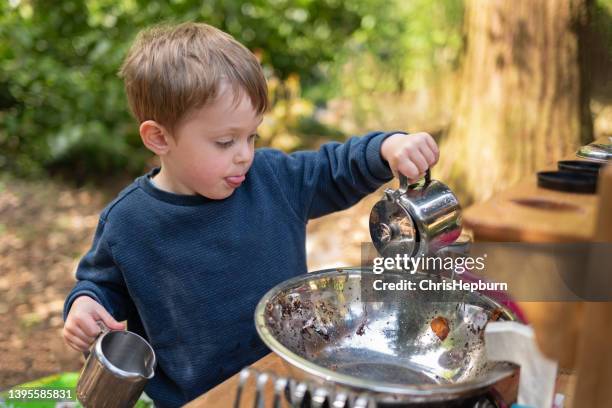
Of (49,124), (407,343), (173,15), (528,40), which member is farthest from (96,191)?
(407,343)

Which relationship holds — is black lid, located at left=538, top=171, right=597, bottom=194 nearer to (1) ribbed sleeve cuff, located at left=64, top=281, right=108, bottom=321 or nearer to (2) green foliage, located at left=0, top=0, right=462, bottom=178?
(1) ribbed sleeve cuff, located at left=64, top=281, right=108, bottom=321

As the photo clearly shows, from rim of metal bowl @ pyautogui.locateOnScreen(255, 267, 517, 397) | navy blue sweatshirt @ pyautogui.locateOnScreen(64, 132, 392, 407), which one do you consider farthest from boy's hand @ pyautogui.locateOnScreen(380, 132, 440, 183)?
rim of metal bowl @ pyautogui.locateOnScreen(255, 267, 517, 397)

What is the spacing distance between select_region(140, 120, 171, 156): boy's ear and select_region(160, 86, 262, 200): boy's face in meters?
0.03

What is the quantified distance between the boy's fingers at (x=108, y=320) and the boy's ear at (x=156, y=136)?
1.03ft

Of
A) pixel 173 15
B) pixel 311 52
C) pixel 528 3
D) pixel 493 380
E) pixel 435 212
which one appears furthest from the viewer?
pixel 311 52

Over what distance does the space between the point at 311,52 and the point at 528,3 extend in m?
2.27

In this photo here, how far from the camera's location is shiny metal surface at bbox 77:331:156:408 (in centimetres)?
93

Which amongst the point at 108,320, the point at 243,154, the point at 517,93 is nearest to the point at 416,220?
the point at 243,154

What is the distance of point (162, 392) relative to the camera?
123 cm

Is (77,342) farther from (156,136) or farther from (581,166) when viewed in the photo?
(581,166)

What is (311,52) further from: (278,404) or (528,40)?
(278,404)

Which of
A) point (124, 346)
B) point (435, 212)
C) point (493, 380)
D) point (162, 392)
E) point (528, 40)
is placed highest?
point (528, 40)

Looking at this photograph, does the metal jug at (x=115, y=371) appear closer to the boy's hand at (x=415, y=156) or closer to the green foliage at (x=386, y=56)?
the boy's hand at (x=415, y=156)

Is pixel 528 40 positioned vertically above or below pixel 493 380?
above
